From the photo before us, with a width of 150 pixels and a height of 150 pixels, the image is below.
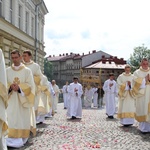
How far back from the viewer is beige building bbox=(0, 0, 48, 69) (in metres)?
20.3

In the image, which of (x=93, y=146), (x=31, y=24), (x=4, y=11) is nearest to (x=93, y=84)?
(x=31, y=24)

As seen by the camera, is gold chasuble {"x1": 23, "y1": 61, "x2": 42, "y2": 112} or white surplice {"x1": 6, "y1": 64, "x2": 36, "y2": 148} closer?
white surplice {"x1": 6, "y1": 64, "x2": 36, "y2": 148}

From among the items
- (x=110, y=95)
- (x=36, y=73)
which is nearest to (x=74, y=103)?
(x=110, y=95)

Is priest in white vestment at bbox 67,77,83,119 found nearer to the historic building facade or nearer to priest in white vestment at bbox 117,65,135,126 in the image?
priest in white vestment at bbox 117,65,135,126

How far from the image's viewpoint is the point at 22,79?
25.2 feet

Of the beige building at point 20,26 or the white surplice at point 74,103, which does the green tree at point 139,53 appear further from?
the white surplice at point 74,103

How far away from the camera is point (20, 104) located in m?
7.50

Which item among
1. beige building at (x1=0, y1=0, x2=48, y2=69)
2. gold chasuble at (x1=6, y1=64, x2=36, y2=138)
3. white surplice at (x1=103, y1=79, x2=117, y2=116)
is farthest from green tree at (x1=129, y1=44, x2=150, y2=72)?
gold chasuble at (x1=6, y1=64, x2=36, y2=138)

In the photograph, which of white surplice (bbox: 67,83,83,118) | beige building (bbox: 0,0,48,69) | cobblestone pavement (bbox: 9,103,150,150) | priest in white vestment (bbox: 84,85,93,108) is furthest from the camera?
priest in white vestment (bbox: 84,85,93,108)

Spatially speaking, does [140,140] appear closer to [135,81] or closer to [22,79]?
[135,81]

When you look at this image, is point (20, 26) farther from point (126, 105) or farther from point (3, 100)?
point (3, 100)

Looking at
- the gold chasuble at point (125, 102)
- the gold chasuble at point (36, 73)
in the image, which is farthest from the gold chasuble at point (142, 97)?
the gold chasuble at point (36, 73)

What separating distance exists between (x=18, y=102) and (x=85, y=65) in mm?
86577

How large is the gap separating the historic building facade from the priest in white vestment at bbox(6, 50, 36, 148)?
6379 cm
